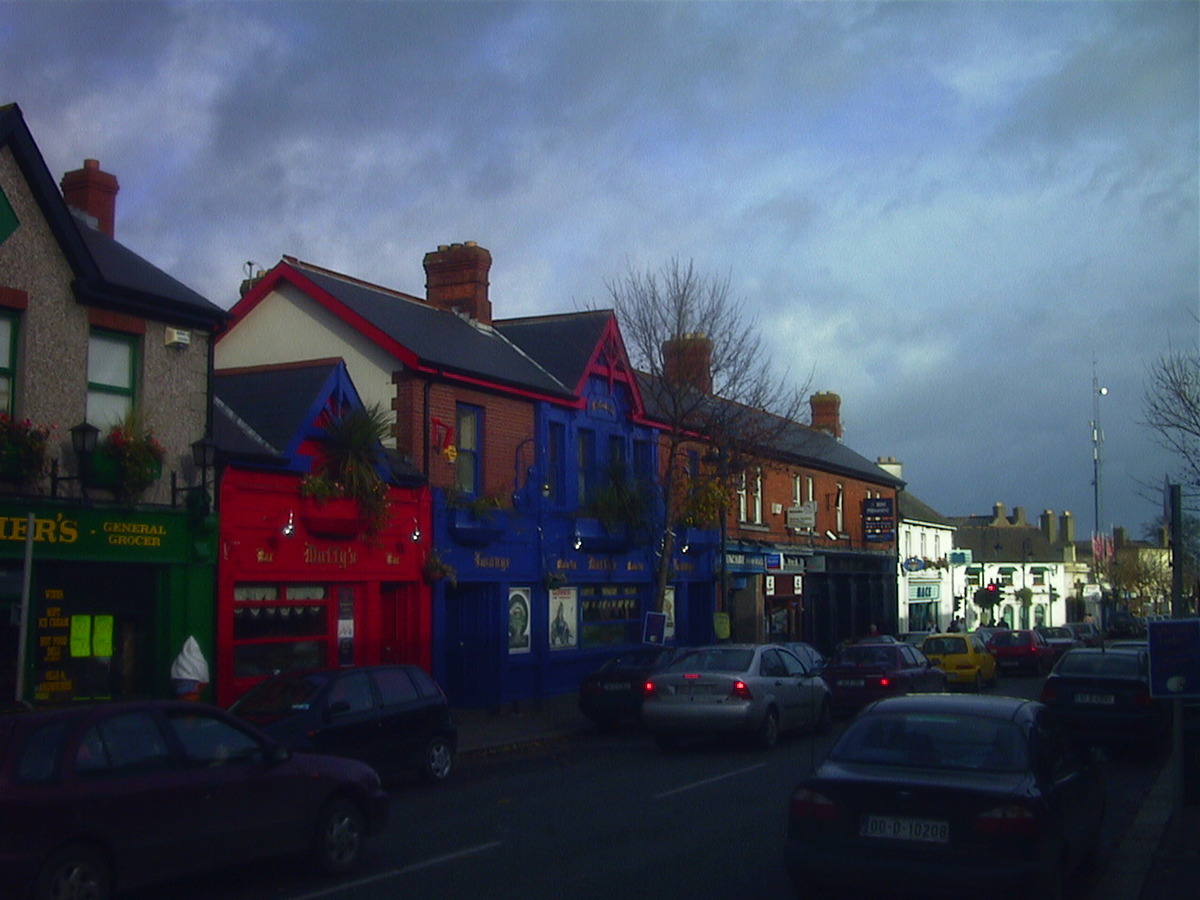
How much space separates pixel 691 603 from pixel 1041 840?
26.6 metres

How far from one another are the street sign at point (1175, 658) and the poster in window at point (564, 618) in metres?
16.6

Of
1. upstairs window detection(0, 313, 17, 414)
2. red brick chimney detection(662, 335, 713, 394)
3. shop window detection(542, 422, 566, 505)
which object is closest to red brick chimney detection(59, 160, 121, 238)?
upstairs window detection(0, 313, 17, 414)

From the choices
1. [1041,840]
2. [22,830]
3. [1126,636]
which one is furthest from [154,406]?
[1126,636]

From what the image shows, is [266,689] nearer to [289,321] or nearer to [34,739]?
[34,739]

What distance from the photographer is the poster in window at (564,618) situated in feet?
87.6

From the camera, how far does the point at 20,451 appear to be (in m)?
15.2

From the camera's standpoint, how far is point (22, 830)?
7.41 metres

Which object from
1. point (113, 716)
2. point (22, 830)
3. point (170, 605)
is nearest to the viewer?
point (22, 830)

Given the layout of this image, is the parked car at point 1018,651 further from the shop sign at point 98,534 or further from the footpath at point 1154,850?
the shop sign at point 98,534

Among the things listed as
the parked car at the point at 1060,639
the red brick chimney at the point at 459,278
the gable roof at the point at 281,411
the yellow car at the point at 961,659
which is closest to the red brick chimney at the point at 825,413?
the parked car at the point at 1060,639

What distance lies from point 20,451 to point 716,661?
1001 cm

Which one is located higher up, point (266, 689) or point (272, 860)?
point (266, 689)

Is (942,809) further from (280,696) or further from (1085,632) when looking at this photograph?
(1085,632)

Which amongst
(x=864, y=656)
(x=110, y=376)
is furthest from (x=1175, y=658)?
(x=110, y=376)
